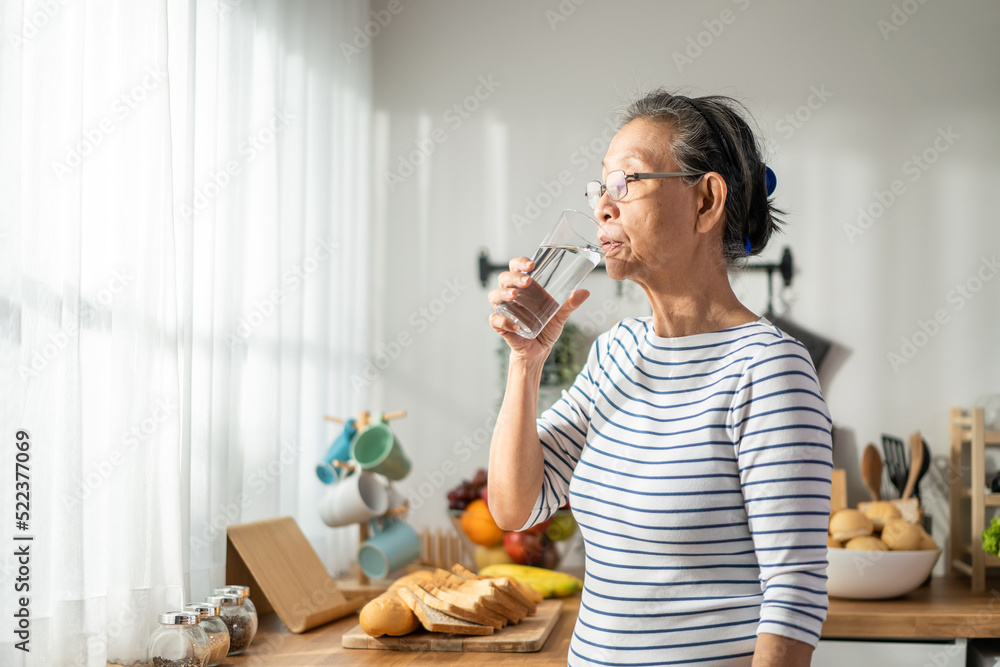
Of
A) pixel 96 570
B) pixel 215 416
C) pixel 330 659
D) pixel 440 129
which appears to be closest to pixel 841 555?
pixel 330 659

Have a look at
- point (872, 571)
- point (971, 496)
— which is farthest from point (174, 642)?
point (971, 496)

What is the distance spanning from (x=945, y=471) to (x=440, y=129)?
169 cm

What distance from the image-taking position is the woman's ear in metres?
0.84

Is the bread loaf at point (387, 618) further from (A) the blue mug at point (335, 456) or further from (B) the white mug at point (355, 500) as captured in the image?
(A) the blue mug at point (335, 456)

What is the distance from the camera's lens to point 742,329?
2.67 ft

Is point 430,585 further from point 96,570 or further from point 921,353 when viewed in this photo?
point 921,353

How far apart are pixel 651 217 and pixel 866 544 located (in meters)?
1.28

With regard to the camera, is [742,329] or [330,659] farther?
[330,659]

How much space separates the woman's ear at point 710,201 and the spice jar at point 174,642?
87 centimetres

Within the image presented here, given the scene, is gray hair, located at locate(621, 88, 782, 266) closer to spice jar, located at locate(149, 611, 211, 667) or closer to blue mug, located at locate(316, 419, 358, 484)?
spice jar, located at locate(149, 611, 211, 667)

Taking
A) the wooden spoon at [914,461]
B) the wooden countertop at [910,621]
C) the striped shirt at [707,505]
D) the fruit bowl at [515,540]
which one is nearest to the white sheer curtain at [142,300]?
the fruit bowl at [515,540]

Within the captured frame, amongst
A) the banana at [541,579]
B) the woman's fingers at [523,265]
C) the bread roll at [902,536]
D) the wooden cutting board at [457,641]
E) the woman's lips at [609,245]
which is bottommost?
the banana at [541,579]

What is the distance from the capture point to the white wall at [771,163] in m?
2.24

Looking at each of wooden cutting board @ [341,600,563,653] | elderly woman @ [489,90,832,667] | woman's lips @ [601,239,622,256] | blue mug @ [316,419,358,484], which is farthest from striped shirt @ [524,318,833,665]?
blue mug @ [316,419,358,484]
